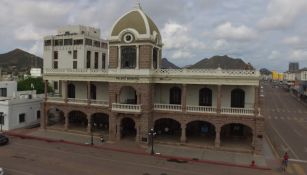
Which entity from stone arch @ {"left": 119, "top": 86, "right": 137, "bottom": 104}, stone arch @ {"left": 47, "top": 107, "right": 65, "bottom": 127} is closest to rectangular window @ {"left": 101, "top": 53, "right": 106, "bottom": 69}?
stone arch @ {"left": 47, "top": 107, "right": 65, "bottom": 127}

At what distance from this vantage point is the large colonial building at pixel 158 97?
34.7m

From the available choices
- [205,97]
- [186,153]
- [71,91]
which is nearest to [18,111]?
[71,91]

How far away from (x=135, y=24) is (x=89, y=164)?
17.8 meters

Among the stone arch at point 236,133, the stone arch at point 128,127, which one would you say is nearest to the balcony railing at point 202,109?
the stone arch at point 236,133

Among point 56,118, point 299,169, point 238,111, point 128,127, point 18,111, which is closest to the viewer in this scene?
point 299,169

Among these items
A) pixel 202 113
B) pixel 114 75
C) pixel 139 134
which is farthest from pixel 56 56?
pixel 202 113

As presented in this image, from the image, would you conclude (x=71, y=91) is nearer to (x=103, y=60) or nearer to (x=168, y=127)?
(x=168, y=127)

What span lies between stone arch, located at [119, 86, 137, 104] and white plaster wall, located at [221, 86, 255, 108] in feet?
38.9

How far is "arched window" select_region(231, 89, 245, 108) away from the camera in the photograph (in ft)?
122

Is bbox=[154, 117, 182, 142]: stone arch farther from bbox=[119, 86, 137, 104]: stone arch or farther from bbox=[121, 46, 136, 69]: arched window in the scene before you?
bbox=[121, 46, 136, 69]: arched window

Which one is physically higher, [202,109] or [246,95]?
[246,95]

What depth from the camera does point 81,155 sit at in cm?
3197

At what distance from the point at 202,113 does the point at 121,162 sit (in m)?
11.7

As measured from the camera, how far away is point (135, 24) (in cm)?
3666
